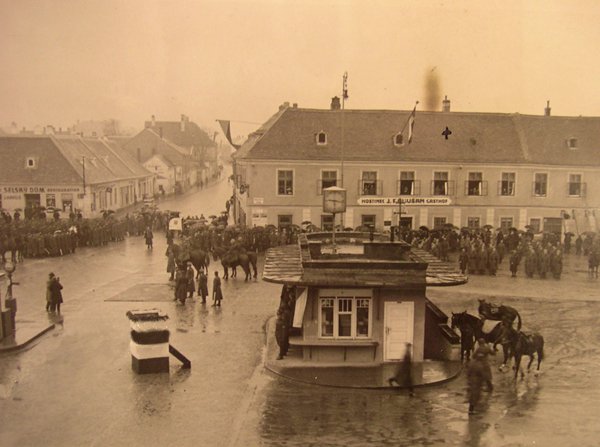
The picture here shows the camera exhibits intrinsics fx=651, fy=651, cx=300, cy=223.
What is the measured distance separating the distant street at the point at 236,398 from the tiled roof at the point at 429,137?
16.1 meters

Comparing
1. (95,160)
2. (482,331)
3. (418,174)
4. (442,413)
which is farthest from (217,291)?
(95,160)

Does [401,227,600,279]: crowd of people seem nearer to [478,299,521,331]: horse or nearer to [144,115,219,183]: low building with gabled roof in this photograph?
[478,299,521,331]: horse

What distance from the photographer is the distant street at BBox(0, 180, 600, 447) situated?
1106 centimetres

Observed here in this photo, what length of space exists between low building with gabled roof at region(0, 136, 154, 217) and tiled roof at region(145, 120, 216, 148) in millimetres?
33922

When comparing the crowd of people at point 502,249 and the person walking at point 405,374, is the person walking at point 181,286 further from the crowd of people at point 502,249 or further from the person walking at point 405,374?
the crowd of people at point 502,249

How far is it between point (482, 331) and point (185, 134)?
64789 mm

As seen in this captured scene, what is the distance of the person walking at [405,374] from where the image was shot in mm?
13094

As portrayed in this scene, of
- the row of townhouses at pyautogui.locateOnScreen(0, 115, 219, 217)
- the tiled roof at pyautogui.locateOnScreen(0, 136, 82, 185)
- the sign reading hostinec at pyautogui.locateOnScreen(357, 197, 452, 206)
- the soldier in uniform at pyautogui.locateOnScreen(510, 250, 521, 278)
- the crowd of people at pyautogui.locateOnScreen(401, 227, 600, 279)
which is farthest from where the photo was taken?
the sign reading hostinec at pyautogui.locateOnScreen(357, 197, 452, 206)

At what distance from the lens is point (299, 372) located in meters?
14.1

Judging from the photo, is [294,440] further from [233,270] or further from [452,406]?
[233,270]

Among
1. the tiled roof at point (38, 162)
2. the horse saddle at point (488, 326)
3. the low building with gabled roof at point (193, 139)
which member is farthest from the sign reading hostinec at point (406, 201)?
the low building with gabled roof at point (193, 139)

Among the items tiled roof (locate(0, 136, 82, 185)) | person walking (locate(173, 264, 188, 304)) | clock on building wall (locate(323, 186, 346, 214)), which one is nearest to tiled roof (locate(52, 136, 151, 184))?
tiled roof (locate(0, 136, 82, 185))

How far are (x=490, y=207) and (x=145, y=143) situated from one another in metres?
41.0

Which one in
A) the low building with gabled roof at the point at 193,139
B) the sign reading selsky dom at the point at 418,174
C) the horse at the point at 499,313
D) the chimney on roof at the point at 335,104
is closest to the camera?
the horse at the point at 499,313
